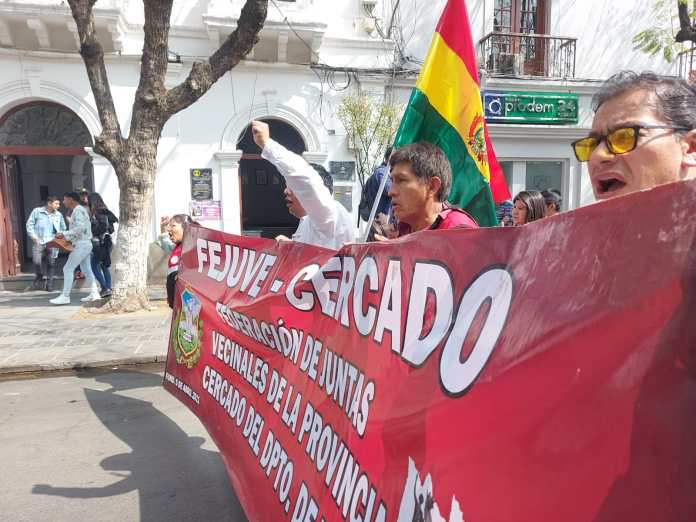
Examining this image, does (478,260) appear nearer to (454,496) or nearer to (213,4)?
(454,496)

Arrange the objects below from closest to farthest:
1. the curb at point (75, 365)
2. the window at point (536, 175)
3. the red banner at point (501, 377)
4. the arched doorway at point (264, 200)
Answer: the red banner at point (501, 377), the curb at point (75, 365), the window at point (536, 175), the arched doorway at point (264, 200)

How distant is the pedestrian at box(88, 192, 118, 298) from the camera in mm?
9391

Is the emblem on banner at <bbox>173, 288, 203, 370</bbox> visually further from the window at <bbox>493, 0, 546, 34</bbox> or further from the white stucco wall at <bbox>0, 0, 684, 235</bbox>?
the window at <bbox>493, 0, 546, 34</bbox>

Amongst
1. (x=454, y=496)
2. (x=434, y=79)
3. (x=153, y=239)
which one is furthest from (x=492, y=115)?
(x=454, y=496)

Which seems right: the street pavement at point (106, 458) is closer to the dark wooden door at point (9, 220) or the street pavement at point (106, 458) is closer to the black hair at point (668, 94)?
the black hair at point (668, 94)

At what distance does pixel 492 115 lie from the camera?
40.3ft

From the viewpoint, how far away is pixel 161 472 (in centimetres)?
318

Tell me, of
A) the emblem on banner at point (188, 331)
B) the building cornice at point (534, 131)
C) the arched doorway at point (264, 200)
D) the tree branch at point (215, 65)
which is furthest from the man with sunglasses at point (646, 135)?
the arched doorway at point (264, 200)

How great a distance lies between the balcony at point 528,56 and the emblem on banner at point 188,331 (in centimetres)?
1091

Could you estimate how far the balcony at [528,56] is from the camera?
12328 millimetres

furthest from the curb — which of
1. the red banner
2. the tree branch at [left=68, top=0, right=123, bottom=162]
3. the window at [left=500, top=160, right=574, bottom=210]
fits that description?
the window at [left=500, top=160, right=574, bottom=210]

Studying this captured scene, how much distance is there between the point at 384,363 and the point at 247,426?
3.92ft

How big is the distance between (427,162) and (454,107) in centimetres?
87

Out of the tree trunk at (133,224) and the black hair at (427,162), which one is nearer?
the black hair at (427,162)
